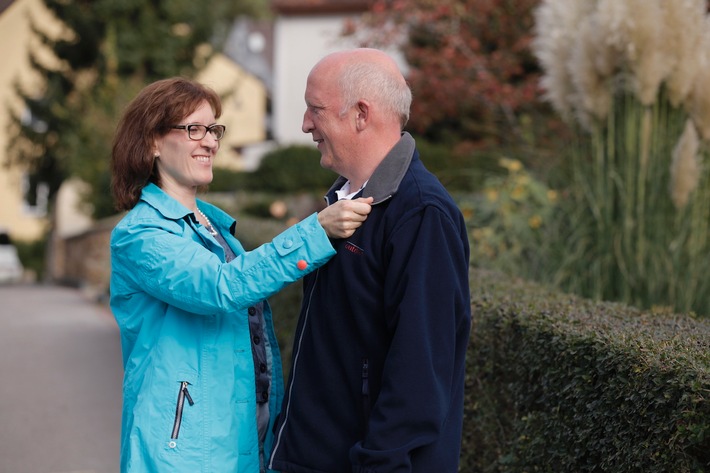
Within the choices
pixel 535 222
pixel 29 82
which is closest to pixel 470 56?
pixel 535 222

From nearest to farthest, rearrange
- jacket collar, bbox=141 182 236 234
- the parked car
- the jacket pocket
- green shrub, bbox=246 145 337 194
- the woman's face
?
the jacket pocket, jacket collar, bbox=141 182 236 234, the woman's face, green shrub, bbox=246 145 337 194, the parked car

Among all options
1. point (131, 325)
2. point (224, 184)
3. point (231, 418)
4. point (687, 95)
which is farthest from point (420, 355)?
point (224, 184)

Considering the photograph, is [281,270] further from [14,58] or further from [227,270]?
[14,58]

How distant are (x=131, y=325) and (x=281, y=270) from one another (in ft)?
2.10

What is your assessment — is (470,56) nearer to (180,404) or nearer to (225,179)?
(180,404)

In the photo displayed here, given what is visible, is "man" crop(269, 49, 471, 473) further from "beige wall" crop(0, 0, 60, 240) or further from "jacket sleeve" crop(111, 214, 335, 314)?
"beige wall" crop(0, 0, 60, 240)

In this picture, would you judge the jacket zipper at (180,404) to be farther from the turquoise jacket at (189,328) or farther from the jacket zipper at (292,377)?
the jacket zipper at (292,377)

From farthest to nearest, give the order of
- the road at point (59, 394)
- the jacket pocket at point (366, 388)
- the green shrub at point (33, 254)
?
the green shrub at point (33, 254) < the road at point (59, 394) < the jacket pocket at point (366, 388)

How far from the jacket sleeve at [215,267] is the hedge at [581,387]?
3.50 feet

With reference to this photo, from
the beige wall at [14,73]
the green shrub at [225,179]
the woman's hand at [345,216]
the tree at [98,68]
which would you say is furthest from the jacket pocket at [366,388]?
the beige wall at [14,73]

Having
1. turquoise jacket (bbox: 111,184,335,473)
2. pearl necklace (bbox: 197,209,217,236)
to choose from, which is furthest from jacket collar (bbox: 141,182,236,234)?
pearl necklace (bbox: 197,209,217,236)

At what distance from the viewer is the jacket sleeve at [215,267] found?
101 inches

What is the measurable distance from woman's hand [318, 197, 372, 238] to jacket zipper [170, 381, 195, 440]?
0.69 m

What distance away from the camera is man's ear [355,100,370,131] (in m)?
2.52
